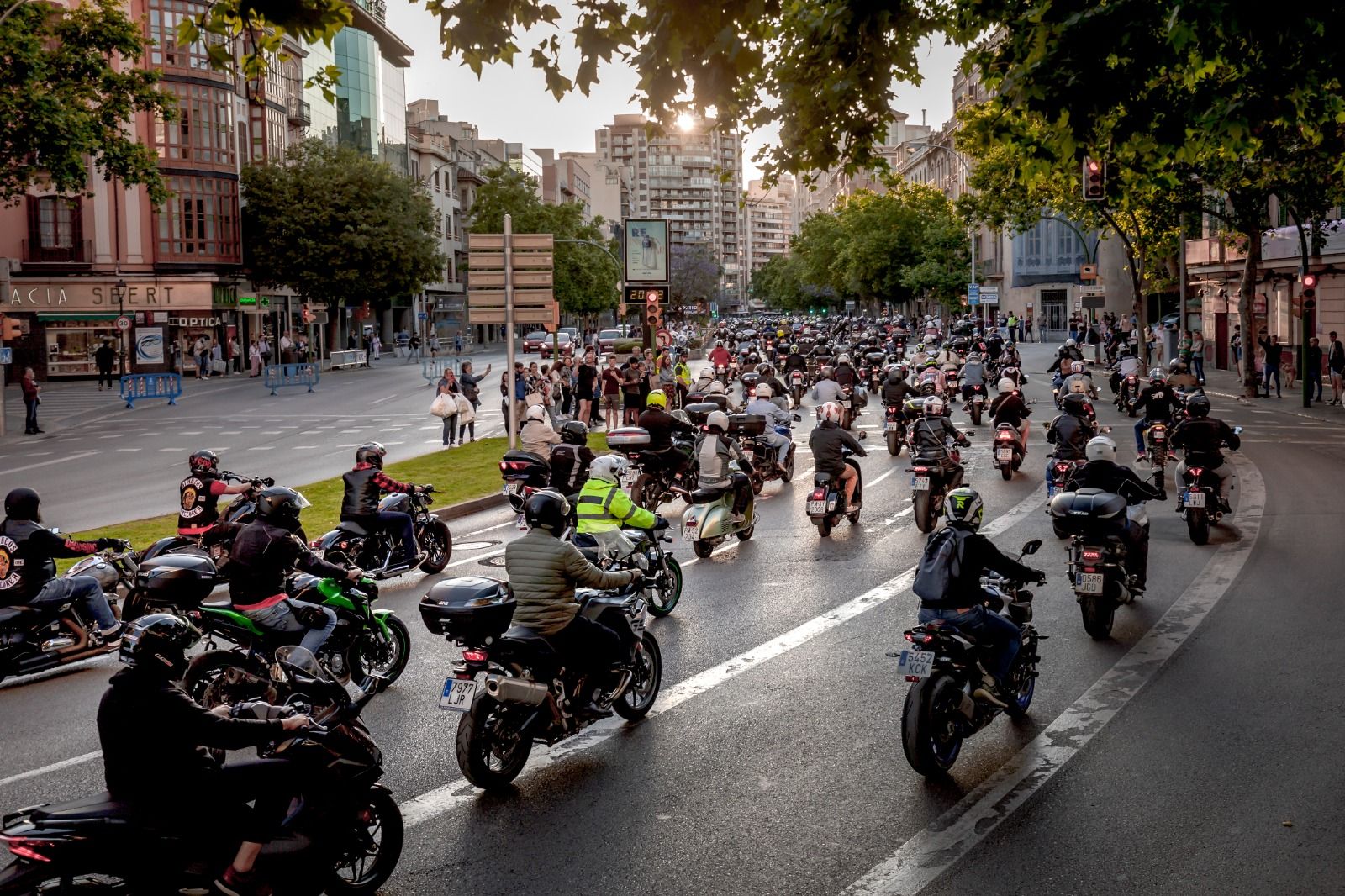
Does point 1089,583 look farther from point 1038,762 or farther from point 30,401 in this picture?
point 30,401

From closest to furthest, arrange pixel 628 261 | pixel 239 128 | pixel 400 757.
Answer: pixel 400 757 → pixel 628 261 → pixel 239 128

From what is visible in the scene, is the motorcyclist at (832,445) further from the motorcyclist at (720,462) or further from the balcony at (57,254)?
the balcony at (57,254)

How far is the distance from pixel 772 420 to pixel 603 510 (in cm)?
981

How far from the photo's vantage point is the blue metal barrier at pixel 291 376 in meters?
49.4

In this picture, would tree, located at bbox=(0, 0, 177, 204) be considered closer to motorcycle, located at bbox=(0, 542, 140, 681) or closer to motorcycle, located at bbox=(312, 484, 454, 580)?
motorcycle, located at bbox=(312, 484, 454, 580)

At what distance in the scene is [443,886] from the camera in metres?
6.27

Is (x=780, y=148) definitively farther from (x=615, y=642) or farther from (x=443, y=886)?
(x=443, y=886)

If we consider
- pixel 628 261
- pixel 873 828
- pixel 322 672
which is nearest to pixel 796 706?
pixel 873 828

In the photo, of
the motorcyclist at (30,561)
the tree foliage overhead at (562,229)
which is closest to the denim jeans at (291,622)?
the motorcyclist at (30,561)

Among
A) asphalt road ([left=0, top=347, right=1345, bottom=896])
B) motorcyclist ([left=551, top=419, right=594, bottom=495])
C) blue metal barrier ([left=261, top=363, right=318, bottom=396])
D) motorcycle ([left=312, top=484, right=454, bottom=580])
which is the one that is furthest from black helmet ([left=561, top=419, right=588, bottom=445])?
blue metal barrier ([left=261, top=363, right=318, bottom=396])

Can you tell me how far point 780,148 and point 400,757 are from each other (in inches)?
265

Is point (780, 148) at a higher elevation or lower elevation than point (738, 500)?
higher

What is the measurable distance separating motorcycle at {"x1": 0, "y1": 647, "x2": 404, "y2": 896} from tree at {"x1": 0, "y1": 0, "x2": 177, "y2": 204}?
30.2 metres

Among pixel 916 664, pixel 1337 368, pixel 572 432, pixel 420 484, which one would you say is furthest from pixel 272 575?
pixel 1337 368
